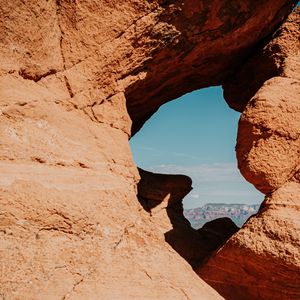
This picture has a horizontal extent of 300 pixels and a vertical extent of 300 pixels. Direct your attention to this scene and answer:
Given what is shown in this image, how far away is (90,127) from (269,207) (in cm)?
268

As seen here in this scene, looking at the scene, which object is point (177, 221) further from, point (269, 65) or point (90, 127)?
point (269, 65)

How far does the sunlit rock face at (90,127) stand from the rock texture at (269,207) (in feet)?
0.90

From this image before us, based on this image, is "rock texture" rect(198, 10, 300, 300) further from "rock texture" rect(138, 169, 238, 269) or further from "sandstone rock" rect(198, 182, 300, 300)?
"rock texture" rect(138, 169, 238, 269)

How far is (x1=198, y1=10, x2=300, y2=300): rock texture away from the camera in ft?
15.8

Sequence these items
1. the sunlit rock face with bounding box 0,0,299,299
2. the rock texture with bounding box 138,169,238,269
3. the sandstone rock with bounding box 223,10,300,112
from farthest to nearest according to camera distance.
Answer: the rock texture with bounding box 138,169,238,269, the sandstone rock with bounding box 223,10,300,112, the sunlit rock face with bounding box 0,0,299,299

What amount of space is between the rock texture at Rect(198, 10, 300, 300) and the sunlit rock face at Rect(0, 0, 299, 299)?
273 mm

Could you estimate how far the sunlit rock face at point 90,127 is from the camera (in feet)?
12.4

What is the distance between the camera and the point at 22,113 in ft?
14.5

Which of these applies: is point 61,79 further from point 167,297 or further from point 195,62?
point 167,297

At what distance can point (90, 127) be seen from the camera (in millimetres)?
5324

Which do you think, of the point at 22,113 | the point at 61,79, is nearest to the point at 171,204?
the point at 61,79

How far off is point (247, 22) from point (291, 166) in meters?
2.57

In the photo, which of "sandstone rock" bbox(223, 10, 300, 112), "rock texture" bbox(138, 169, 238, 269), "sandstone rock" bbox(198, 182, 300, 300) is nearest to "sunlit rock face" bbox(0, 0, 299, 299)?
"sandstone rock" bbox(223, 10, 300, 112)

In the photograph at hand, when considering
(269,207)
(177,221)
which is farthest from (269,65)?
(177,221)
